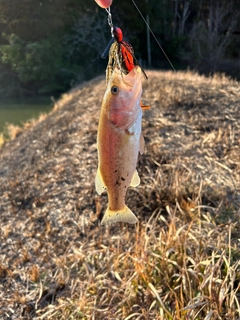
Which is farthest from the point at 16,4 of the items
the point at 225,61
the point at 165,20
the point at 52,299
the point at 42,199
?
the point at 52,299

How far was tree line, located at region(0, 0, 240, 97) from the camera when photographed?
20078mm

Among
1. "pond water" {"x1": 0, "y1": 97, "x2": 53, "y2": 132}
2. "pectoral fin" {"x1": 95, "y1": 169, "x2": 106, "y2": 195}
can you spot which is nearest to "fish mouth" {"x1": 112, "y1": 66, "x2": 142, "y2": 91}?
"pectoral fin" {"x1": 95, "y1": 169, "x2": 106, "y2": 195}

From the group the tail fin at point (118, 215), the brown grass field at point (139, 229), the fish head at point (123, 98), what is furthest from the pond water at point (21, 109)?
the fish head at point (123, 98)

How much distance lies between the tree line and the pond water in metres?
1.52

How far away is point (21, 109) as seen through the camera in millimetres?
21000

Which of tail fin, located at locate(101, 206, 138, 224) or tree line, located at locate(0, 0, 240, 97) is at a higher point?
tree line, located at locate(0, 0, 240, 97)

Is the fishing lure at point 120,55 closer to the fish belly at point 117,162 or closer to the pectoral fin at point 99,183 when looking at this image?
the fish belly at point 117,162

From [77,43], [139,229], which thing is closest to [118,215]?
[139,229]

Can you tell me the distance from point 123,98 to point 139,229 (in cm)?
252

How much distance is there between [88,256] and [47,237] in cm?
68

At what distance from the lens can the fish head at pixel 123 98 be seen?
4.02 feet

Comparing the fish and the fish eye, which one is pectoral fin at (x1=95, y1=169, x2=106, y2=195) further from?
the fish eye

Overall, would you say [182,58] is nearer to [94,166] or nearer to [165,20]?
[165,20]

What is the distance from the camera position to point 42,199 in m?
4.51
